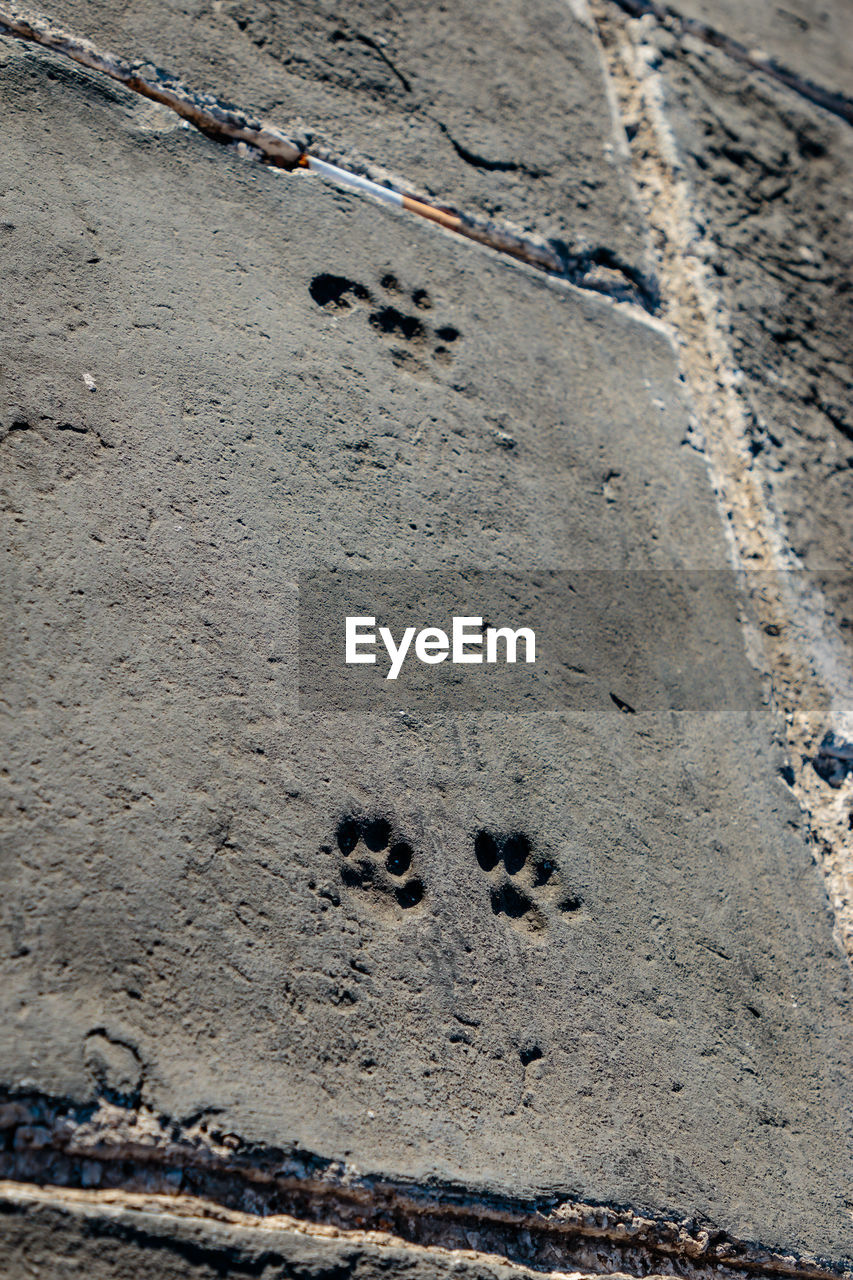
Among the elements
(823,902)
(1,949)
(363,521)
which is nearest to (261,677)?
(363,521)

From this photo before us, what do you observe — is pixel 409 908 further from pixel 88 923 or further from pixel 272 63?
pixel 272 63

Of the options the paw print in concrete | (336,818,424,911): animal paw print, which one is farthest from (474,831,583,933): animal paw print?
the paw print in concrete

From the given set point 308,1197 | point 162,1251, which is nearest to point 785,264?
point 308,1197

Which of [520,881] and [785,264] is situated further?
[785,264]

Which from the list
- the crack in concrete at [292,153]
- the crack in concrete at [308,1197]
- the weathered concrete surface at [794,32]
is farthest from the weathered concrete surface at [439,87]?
the crack in concrete at [308,1197]

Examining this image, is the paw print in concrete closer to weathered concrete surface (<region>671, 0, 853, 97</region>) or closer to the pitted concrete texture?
the pitted concrete texture

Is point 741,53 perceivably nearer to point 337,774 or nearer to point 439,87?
point 439,87

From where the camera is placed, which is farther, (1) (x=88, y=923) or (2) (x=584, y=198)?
(2) (x=584, y=198)
